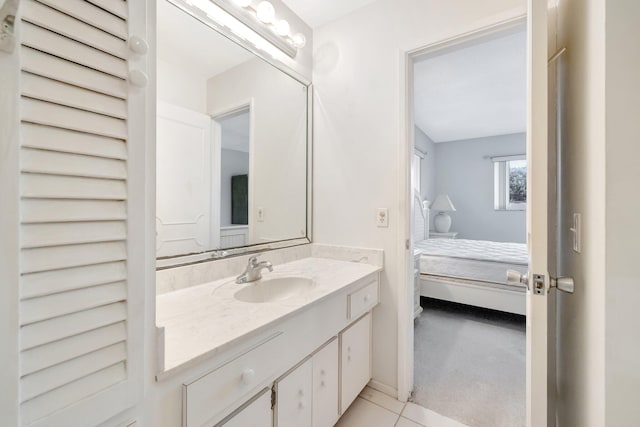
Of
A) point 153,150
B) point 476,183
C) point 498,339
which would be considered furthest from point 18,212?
point 476,183

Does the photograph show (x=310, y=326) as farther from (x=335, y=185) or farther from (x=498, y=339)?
(x=498, y=339)

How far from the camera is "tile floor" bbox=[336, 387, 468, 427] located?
4.69ft

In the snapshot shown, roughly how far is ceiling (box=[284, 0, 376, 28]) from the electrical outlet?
1280 mm

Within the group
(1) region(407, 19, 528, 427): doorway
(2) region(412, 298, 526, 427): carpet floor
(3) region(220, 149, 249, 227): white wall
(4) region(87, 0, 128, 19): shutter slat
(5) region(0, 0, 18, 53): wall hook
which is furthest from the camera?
(1) region(407, 19, 528, 427): doorway

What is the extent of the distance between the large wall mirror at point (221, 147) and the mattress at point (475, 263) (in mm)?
1631

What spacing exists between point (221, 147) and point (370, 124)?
0.88 metres

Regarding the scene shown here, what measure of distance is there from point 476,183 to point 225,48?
506cm

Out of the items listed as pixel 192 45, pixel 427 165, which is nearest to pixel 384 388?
pixel 192 45

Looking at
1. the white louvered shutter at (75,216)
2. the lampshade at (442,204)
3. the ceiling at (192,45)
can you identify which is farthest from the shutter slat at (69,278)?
the lampshade at (442,204)

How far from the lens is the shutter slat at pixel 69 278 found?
41 centimetres

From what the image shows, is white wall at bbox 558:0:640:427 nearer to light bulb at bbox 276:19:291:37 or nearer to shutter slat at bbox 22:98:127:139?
shutter slat at bbox 22:98:127:139

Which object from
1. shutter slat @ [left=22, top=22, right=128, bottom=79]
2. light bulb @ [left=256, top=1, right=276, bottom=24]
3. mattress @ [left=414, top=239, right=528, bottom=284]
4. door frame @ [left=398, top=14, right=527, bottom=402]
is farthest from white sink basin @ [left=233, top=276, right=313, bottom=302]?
mattress @ [left=414, top=239, right=528, bottom=284]

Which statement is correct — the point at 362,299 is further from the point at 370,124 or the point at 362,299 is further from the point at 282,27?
the point at 282,27

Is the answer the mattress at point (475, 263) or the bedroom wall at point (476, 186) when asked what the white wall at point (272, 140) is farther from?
the bedroom wall at point (476, 186)
